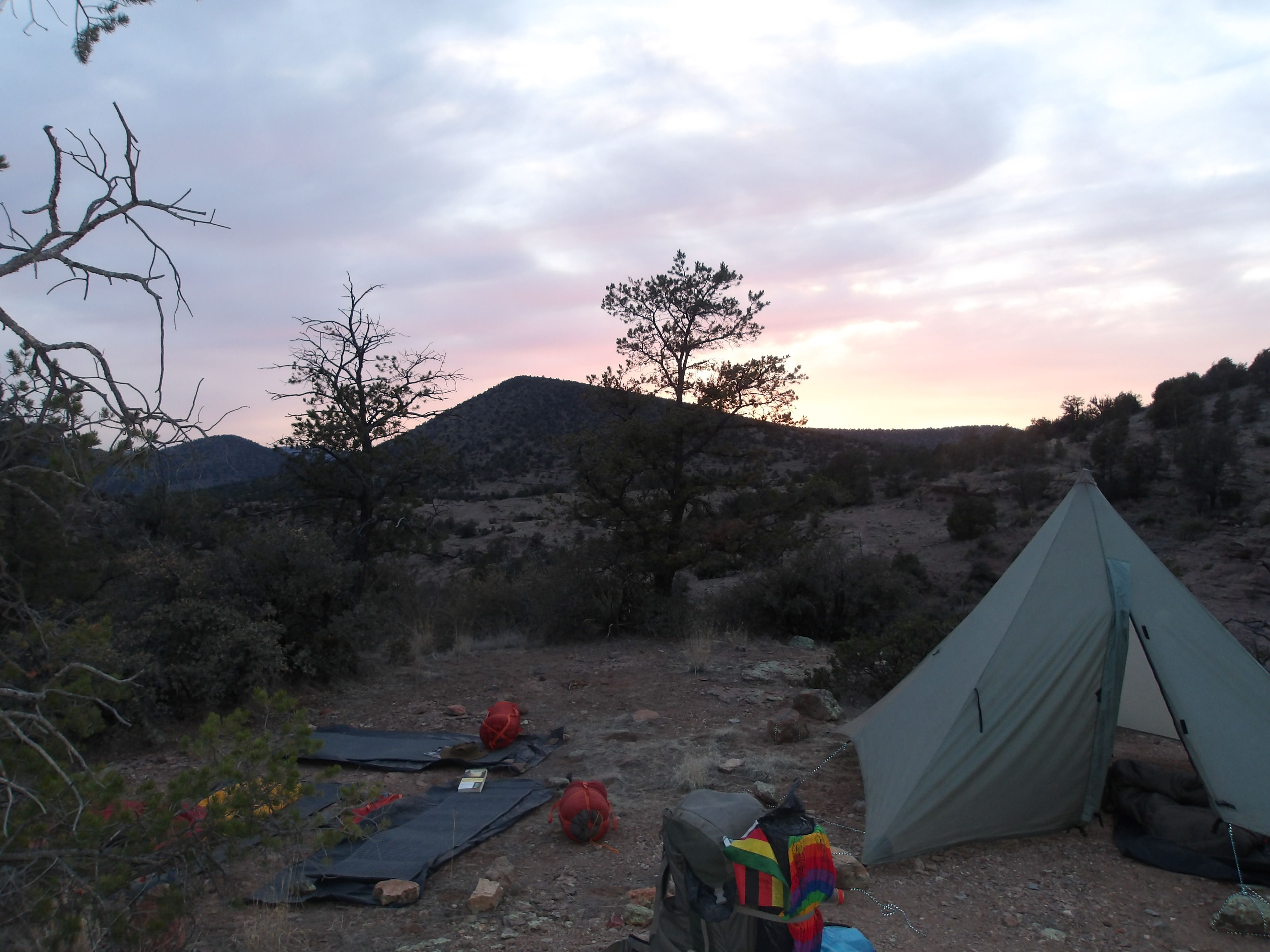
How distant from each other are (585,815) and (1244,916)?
3579 millimetres

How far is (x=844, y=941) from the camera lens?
3.61m

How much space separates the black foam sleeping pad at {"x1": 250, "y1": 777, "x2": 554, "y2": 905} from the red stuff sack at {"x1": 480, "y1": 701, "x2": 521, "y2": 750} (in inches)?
25.5

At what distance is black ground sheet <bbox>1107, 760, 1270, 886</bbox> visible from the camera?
461cm

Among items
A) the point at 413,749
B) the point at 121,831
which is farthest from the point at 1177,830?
the point at 413,749

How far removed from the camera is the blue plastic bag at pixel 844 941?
11.7 feet

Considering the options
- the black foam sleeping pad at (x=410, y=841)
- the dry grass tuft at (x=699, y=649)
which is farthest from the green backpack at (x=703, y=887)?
the dry grass tuft at (x=699, y=649)

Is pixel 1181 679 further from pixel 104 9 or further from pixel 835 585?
pixel 835 585

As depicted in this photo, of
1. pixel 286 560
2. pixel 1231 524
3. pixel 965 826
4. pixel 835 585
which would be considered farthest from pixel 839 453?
pixel 965 826

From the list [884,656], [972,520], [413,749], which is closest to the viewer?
[413,749]

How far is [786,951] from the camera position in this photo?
10.4 feet

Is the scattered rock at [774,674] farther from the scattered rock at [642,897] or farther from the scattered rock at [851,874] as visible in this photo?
the scattered rock at [642,897]

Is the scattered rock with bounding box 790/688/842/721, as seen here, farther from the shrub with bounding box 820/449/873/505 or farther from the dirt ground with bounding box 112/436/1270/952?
the shrub with bounding box 820/449/873/505

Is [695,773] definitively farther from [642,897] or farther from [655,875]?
[642,897]

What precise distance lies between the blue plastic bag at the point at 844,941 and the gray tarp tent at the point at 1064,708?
4.33 ft
